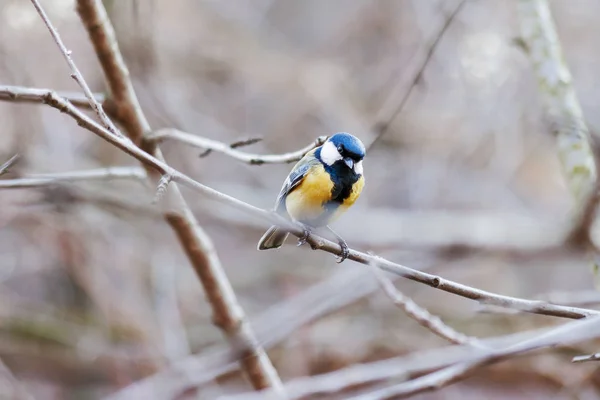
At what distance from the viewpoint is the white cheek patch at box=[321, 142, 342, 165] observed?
1820 millimetres

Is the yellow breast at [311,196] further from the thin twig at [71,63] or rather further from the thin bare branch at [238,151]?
the thin twig at [71,63]

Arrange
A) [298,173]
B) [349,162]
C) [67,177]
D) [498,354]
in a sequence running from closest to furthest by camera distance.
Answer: [498,354] < [67,177] < [349,162] < [298,173]

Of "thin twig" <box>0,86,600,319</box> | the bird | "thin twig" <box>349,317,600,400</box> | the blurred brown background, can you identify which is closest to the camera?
"thin twig" <box>349,317,600,400</box>

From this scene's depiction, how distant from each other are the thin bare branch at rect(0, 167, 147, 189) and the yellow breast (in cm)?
44

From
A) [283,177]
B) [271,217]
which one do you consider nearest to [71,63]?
[271,217]

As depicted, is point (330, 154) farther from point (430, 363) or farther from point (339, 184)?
point (430, 363)

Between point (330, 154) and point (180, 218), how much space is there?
18.5 inches

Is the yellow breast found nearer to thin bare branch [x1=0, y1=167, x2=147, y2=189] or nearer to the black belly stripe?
the black belly stripe

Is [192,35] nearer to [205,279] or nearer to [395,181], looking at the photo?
[395,181]

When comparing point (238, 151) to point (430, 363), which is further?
point (238, 151)

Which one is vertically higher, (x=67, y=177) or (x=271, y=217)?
(x=67, y=177)

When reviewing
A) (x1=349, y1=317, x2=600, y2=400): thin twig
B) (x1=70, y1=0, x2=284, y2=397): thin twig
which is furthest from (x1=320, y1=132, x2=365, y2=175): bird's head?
(x1=349, y1=317, x2=600, y2=400): thin twig

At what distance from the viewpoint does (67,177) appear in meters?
1.65

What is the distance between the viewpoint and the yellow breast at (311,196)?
1802mm
